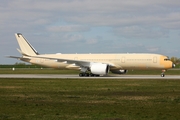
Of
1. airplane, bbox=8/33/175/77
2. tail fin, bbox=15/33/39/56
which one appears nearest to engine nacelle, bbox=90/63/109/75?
airplane, bbox=8/33/175/77

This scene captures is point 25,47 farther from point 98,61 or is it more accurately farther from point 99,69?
point 99,69

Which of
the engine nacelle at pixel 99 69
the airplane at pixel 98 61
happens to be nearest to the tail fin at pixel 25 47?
the airplane at pixel 98 61

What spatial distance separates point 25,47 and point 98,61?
14117 millimetres

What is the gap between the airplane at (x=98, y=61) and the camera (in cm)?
5366

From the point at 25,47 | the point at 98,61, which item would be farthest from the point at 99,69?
the point at 25,47

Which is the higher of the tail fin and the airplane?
the tail fin

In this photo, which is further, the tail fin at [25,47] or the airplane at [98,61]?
the tail fin at [25,47]

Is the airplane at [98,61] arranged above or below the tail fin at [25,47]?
below

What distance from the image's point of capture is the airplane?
53656 millimetres

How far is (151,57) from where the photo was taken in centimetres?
5359

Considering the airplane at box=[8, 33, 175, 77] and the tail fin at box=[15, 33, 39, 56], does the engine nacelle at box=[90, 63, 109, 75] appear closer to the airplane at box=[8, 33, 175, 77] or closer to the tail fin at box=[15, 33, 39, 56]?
the airplane at box=[8, 33, 175, 77]

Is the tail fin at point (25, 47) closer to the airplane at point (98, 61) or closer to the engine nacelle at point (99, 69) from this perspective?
the airplane at point (98, 61)

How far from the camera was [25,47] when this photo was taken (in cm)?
6431

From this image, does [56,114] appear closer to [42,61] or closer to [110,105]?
[110,105]
